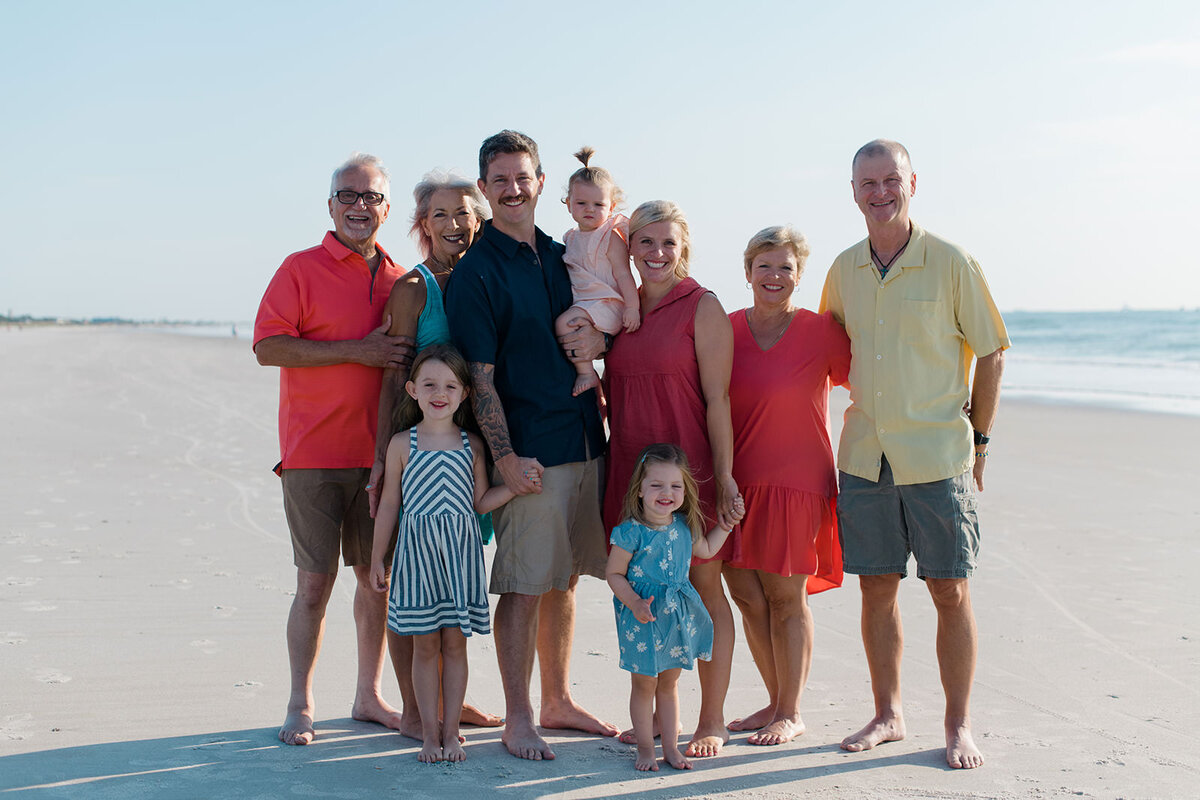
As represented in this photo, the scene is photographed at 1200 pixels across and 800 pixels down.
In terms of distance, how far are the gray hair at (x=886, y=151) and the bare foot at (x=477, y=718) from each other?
278 centimetres

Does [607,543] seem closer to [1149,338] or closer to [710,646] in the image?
[710,646]

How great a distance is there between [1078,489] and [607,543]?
22.3ft

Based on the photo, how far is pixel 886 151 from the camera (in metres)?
3.93

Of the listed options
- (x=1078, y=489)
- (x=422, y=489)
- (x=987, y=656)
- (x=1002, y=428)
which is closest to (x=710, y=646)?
(x=422, y=489)

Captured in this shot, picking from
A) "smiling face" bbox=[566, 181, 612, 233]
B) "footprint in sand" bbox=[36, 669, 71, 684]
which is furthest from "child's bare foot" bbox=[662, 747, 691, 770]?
"footprint in sand" bbox=[36, 669, 71, 684]

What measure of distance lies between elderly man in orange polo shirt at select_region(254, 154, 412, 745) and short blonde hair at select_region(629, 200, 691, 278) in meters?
1.05

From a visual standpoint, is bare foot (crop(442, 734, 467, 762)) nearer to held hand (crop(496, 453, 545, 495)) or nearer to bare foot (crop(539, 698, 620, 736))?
bare foot (crop(539, 698, 620, 736))

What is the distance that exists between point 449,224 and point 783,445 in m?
1.69

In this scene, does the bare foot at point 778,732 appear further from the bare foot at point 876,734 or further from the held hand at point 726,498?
the held hand at point 726,498

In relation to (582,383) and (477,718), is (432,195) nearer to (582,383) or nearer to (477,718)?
(582,383)

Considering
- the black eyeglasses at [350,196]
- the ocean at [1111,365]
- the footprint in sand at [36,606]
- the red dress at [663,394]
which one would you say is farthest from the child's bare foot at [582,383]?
the ocean at [1111,365]

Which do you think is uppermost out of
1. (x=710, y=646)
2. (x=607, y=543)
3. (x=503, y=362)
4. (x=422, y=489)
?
(x=503, y=362)

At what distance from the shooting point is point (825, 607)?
19.2ft

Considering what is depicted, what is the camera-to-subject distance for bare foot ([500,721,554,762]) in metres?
3.79
